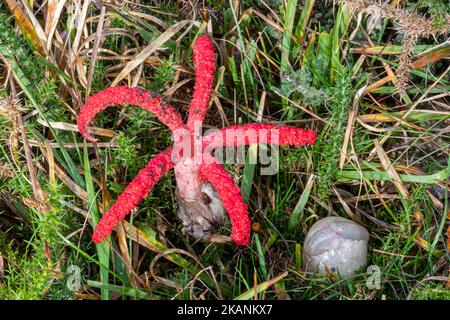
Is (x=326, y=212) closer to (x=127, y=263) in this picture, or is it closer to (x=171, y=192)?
(x=171, y=192)

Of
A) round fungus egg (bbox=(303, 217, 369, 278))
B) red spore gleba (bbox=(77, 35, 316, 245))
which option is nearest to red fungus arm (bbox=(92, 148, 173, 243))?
red spore gleba (bbox=(77, 35, 316, 245))

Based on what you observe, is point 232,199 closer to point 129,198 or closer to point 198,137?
point 198,137

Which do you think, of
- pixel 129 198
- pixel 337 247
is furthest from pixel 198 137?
pixel 337 247

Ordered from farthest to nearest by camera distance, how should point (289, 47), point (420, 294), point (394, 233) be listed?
point (289, 47)
point (394, 233)
point (420, 294)

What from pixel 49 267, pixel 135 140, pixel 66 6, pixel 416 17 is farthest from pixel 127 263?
pixel 416 17

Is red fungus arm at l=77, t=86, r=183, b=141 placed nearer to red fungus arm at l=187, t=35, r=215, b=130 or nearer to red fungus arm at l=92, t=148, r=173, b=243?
red fungus arm at l=187, t=35, r=215, b=130

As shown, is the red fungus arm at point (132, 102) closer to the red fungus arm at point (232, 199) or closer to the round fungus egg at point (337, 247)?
the red fungus arm at point (232, 199)
